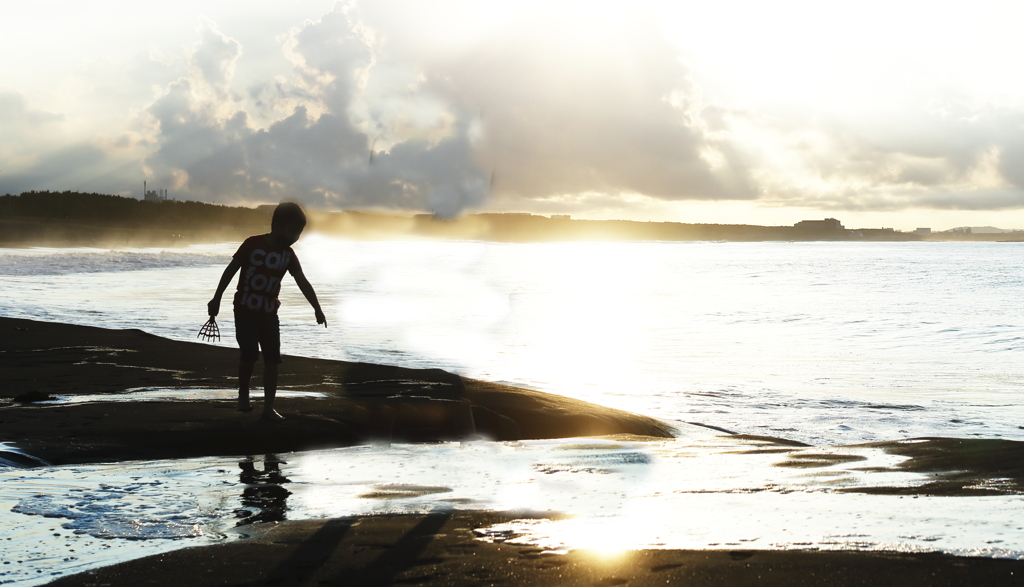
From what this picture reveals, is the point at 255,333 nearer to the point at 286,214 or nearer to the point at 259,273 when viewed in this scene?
the point at 259,273

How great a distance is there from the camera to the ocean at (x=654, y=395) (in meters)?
3.69

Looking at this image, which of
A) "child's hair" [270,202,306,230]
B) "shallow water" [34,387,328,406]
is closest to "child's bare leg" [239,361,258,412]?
"shallow water" [34,387,328,406]

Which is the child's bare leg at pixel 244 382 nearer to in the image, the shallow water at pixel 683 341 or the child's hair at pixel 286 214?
the child's hair at pixel 286 214

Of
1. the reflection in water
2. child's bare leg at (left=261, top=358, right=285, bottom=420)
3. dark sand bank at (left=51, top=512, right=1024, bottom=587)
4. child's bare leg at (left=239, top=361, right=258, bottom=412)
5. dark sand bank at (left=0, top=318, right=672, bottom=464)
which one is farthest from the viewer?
child's bare leg at (left=239, top=361, right=258, bottom=412)

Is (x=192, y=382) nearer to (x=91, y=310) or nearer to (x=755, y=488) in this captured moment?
(x=755, y=488)

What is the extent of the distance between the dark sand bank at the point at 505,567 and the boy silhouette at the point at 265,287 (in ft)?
10.2

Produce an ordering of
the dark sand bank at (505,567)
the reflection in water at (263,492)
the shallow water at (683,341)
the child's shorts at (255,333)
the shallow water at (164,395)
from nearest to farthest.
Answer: the dark sand bank at (505,567), the reflection in water at (263,492), the child's shorts at (255,333), the shallow water at (164,395), the shallow water at (683,341)

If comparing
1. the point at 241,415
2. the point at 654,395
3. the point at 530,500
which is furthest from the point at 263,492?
the point at 654,395

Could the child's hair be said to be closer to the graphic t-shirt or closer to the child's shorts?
the graphic t-shirt

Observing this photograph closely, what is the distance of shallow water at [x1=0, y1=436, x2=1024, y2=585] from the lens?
3.38m

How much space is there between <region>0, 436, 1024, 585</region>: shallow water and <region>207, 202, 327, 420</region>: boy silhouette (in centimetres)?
115

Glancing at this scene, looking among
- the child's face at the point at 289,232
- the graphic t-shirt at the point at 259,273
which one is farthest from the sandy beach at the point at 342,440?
the child's face at the point at 289,232

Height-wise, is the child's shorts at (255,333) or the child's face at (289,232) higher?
the child's face at (289,232)

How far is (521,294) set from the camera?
33938 millimetres
